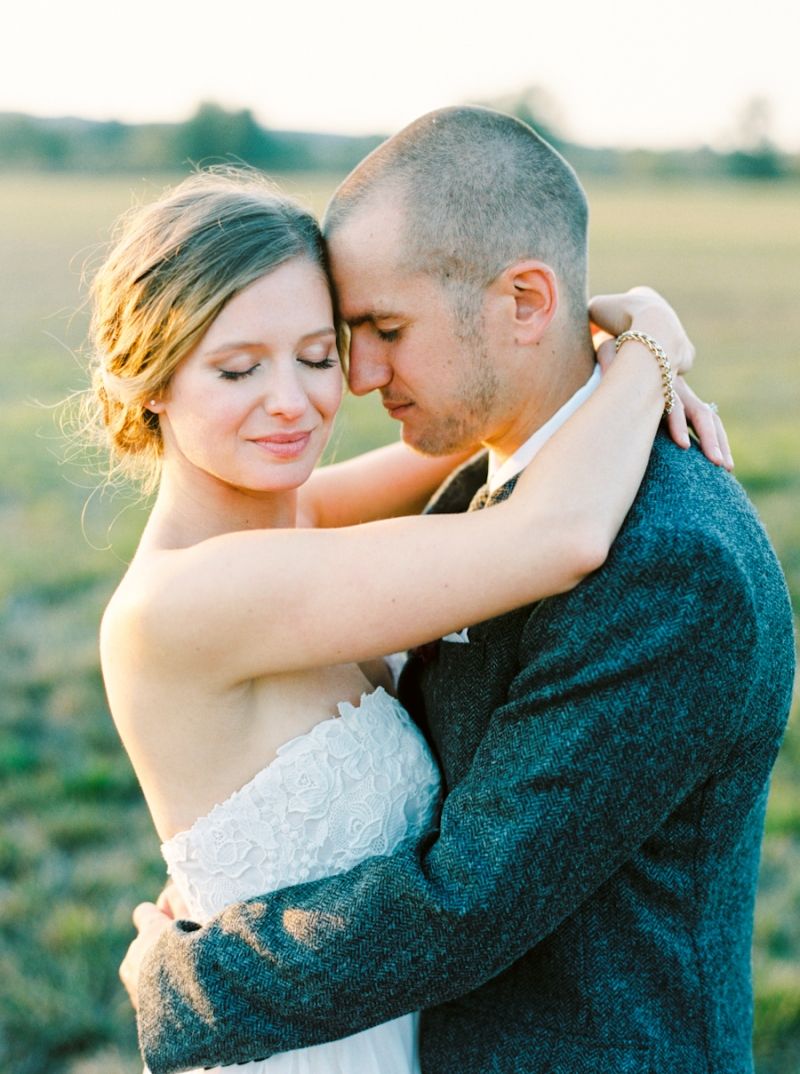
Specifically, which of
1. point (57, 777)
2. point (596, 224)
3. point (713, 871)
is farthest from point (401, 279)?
point (596, 224)

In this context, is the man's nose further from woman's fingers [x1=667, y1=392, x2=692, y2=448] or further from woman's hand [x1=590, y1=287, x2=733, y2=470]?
woman's fingers [x1=667, y1=392, x2=692, y2=448]

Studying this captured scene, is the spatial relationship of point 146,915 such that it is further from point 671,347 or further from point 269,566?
point 671,347

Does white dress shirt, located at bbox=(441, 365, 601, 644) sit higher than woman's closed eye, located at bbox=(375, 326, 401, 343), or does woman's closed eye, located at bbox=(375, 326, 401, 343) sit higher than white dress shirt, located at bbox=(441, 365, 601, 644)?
woman's closed eye, located at bbox=(375, 326, 401, 343)

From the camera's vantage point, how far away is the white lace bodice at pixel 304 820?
243 cm

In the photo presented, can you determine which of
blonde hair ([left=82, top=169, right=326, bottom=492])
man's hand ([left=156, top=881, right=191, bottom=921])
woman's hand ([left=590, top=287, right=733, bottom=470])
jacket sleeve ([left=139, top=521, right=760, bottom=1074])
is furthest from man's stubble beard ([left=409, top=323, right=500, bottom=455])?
man's hand ([left=156, top=881, right=191, bottom=921])

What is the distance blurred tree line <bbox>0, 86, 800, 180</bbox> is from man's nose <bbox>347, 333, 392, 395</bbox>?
53.6 metres

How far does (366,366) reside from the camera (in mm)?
2771

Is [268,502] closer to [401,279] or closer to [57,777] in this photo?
[401,279]

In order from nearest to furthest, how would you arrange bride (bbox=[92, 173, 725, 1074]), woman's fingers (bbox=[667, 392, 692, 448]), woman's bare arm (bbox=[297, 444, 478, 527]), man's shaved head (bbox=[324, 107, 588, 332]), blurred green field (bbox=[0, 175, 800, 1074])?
bride (bbox=[92, 173, 725, 1074]) → woman's fingers (bbox=[667, 392, 692, 448]) → man's shaved head (bbox=[324, 107, 588, 332]) → woman's bare arm (bbox=[297, 444, 478, 527]) → blurred green field (bbox=[0, 175, 800, 1074])

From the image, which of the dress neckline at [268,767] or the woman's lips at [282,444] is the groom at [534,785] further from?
the woman's lips at [282,444]

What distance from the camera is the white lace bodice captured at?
2432 mm

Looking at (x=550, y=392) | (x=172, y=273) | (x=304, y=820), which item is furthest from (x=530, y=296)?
(x=304, y=820)

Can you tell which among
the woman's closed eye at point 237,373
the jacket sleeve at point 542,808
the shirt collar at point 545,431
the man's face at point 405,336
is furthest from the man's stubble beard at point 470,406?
the jacket sleeve at point 542,808

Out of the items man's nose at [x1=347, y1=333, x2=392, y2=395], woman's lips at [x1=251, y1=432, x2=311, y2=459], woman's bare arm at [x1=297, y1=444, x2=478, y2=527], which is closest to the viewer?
woman's lips at [x1=251, y1=432, x2=311, y2=459]
